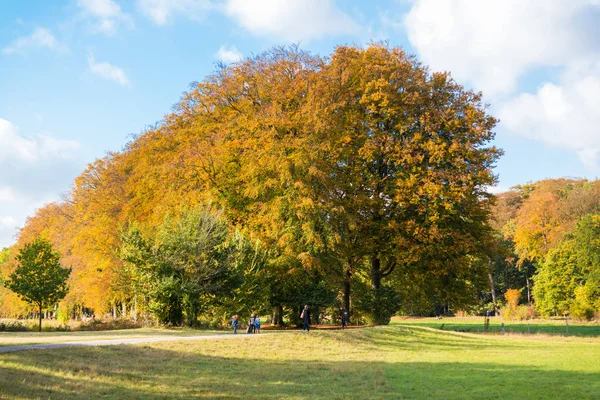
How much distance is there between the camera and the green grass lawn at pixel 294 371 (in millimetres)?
14602

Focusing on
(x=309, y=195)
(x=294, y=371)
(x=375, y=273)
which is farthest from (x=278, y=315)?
(x=294, y=371)

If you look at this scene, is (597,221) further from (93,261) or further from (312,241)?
(93,261)

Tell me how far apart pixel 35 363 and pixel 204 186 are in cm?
2266

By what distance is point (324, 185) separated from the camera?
35188 millimetres

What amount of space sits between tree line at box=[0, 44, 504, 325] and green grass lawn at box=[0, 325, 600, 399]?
298 inches

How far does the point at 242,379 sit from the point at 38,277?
3005 centimetres

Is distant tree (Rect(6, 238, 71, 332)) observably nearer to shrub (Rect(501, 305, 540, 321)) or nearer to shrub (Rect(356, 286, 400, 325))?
shrub (Rect(356, 286, 400, 325))

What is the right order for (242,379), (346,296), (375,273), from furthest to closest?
(375,273), (346,296), (242,379)

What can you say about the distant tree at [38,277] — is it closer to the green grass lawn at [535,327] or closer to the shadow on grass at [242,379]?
the shadow on grass at [242,379]

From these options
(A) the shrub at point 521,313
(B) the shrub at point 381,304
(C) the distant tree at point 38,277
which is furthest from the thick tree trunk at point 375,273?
(A) the shrub at point 521,313

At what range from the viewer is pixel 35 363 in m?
15.2

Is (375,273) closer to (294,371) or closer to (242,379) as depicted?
(294,371)

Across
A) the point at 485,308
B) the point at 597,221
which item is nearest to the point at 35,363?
the point at 597,221

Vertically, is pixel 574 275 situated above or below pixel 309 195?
below
